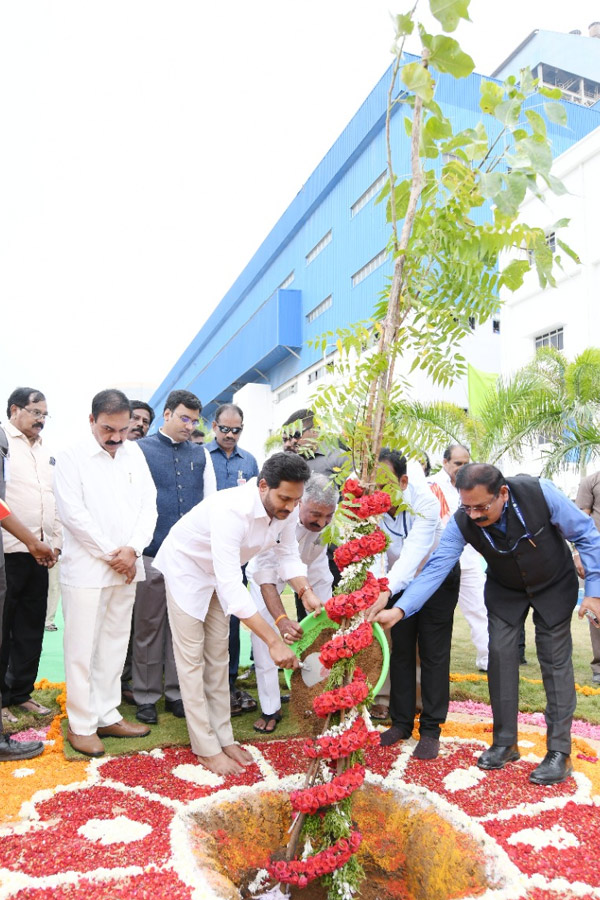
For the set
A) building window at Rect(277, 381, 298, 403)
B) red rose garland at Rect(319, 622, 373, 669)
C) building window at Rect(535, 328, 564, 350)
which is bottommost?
red rose garland at Rect(319, 622, 373, 669)

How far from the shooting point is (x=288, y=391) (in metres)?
32.7

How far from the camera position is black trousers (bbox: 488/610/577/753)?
13.9ft

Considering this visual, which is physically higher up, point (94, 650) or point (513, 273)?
point (513, 273)

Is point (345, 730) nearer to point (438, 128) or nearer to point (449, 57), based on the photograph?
point (438, 128)

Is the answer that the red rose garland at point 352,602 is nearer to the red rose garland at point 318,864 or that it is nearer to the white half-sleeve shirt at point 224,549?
the white half-sleeve shirt at point 224,549

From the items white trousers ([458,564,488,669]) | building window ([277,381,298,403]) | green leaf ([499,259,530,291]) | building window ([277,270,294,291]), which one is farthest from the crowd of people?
building window ([277,270,294,291])

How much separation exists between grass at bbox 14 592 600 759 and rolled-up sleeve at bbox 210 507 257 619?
1.37 metres

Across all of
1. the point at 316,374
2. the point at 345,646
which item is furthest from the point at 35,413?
the point at 316,374

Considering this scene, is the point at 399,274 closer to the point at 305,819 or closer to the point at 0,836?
the point at 305,819

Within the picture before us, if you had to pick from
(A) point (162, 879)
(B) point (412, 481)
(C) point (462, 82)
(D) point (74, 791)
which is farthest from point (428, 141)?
(C) point (462, 82)

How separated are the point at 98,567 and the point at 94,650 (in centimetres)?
58

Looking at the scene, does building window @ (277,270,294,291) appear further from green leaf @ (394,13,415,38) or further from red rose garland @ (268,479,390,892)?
red rose garland @ (268,479,390,892)

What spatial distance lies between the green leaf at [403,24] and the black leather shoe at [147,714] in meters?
4.50

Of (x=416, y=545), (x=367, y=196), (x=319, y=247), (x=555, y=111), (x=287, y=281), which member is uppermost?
(x=367, y=196)
